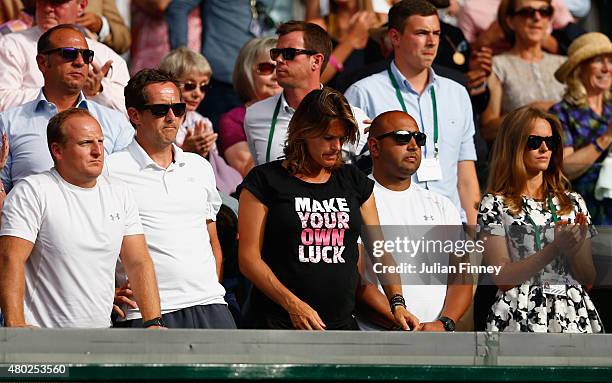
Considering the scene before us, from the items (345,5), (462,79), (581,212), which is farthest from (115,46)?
(581,212)

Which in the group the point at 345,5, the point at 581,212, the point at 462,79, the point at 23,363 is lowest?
the point at 23,363

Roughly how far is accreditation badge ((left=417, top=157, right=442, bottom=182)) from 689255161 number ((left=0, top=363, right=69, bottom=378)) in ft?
8.39

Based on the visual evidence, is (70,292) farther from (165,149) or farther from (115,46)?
(115,46)

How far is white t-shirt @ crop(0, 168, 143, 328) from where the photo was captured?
250 inches

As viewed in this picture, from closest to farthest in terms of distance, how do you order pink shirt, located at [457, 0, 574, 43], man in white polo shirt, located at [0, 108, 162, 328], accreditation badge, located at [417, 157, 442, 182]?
man in white polo shirt, located at [0, 108, 162, 328], accreditation badge, located at [417, 157, 442, 182], pink shirt, located at [457, 0, 574, 43]

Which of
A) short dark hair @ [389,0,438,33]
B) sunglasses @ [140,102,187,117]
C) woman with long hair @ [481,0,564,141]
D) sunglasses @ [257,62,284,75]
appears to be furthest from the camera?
woman with long hair @ [481,0,564,141]

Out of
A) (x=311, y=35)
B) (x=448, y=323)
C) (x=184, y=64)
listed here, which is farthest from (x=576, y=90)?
(x=448, y=323)

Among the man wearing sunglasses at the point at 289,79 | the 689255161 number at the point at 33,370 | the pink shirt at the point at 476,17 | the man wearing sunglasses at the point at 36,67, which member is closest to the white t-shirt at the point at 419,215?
the man wearing sunglasses at the point at 289,79

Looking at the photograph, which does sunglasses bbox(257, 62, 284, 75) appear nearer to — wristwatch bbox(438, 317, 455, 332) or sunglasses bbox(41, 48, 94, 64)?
sunglasses bbox(41, 48, 94, 64)

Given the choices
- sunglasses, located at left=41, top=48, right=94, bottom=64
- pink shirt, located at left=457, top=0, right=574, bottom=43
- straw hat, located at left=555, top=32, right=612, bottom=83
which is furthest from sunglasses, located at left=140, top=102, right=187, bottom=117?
pink shirt, located at left=457, top=0, right=574, bottom=43

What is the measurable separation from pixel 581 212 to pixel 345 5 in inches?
141

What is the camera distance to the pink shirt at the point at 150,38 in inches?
392

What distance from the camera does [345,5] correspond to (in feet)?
34.1

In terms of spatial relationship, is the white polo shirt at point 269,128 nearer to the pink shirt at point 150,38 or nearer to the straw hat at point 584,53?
the pink shirt at point 150,38
